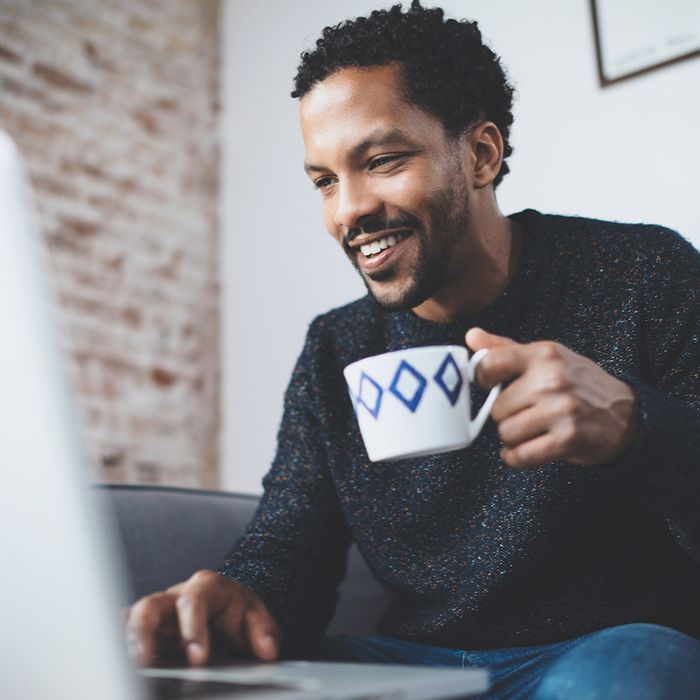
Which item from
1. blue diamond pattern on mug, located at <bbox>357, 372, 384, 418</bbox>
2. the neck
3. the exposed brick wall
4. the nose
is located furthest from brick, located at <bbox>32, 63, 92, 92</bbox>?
blue diamond pattern on mug, located at <bbox>357, 372, 384, 418</bbox>

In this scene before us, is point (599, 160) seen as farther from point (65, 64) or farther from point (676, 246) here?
point (65, 64)

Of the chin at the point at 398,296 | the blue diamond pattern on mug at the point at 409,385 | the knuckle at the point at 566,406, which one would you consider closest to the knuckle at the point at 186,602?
the blue diamond pattern on mug at the point at 409,385

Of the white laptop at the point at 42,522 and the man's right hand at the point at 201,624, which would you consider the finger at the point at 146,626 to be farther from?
the white laptop at the point at 42,522

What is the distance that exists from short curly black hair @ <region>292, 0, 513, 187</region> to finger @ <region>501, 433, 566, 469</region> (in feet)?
2.20

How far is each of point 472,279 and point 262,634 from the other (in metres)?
0.62

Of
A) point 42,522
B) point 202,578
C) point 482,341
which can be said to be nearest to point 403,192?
point 482,341

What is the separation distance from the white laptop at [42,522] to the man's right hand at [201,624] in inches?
14.7

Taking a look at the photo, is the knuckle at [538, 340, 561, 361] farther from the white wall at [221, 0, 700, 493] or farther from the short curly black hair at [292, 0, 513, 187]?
the white wall at [221, 0, 700, 493]

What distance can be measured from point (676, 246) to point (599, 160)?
49 cm

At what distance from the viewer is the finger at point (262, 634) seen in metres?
0.85

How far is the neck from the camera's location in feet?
4.11

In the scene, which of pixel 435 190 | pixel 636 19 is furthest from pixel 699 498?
pixel 636 19

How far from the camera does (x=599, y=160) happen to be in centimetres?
158

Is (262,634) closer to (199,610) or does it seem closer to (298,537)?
(199,610)
